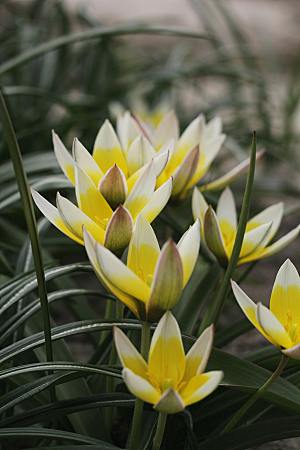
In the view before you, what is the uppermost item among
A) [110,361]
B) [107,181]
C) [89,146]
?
[89,146]

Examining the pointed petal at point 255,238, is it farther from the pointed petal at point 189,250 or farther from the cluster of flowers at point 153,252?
the pointed petal at point 189,250

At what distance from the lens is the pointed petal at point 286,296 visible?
2.35ft

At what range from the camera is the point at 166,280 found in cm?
63

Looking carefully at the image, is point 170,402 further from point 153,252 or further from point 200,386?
point 153,252

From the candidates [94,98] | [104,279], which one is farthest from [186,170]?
[94,98]

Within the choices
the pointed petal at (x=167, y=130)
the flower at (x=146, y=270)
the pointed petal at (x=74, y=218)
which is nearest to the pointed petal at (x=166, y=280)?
the flower at (x=146, y=270)

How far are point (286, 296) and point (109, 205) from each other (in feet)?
0.61

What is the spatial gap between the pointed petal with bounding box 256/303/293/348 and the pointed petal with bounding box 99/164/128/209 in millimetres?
192

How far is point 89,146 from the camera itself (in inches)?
62.9

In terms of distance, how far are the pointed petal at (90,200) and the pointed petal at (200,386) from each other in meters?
0.19

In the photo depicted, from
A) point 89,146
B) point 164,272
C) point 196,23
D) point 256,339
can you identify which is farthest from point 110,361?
point 196,23

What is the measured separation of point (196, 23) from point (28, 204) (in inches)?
109

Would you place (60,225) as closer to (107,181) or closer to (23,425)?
(107,181)

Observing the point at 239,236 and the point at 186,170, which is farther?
the point at 186,170
